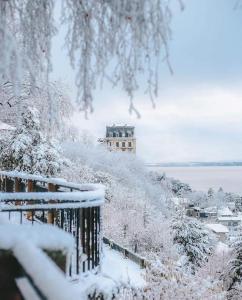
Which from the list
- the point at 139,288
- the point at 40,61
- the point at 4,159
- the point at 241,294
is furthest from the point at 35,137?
the point at 40,61

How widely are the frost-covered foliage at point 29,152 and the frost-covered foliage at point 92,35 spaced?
1821cm

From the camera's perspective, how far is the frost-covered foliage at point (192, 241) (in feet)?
120

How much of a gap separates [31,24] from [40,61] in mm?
341

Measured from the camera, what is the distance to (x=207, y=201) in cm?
15050

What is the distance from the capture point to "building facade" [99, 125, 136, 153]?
14412cm

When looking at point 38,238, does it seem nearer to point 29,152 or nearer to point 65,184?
point 65,184

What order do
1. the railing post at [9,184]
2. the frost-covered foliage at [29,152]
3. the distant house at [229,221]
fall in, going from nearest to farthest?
the railing post at [9,184]
the frost-covered foliage at [29,152]
the distant house at [229,221]

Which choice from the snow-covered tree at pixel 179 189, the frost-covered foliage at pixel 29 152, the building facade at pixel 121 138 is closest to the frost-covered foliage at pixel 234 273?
the frost-covered foliage at pixel 29 152

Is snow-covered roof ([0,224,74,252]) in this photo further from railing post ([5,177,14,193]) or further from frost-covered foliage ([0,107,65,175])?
frost-covered foliage ([0,107,65,175])

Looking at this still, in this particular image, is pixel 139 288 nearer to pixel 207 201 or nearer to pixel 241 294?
pixel 241 294

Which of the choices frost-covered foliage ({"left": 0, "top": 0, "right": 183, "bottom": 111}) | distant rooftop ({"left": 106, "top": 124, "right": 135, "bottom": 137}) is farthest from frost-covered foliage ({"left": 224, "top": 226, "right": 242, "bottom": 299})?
distant rooftop ({"left": 106, "top": 124, "right": 135, "bottom": 137})

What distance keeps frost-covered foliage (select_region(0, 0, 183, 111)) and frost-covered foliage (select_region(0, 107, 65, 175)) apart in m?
18.2

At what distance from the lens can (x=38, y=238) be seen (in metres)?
2.00

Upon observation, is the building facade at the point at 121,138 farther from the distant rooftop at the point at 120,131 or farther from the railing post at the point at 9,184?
the railing post at the point at 9,184
